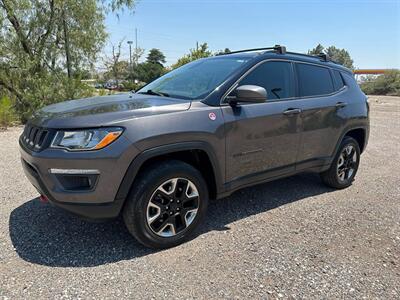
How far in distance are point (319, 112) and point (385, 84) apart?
4455cm

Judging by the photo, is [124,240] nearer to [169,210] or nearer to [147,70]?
[169,210]

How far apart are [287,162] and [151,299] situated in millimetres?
2255

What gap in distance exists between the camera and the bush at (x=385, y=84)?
4019 centimetres

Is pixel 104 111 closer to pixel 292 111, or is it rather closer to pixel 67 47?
pixel 292 111

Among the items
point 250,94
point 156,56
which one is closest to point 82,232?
point 250,94

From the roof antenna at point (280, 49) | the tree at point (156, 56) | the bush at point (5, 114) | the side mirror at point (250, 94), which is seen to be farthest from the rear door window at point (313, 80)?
the tree at point (156, 56)

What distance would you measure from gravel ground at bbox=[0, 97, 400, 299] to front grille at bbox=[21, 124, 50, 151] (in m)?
0.90

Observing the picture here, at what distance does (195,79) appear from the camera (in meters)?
3.66

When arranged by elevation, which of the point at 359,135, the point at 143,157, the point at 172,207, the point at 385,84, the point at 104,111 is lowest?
the point at 172,207

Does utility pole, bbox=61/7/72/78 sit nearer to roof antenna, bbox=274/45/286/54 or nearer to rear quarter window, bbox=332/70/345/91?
roof antenna, bbox=274/45/286/54

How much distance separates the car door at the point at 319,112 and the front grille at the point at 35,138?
276 cm

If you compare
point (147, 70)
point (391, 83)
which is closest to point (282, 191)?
point (391, 83)

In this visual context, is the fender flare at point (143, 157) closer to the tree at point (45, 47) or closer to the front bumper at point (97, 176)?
the front bumper at point (97, 176)

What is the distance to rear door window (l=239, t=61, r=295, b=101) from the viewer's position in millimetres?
3496
